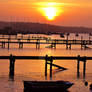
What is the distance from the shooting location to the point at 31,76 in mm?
35938

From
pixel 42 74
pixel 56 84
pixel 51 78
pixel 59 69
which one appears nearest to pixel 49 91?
pixel 56 84

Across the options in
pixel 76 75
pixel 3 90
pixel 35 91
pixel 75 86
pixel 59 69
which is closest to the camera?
pixel 35 91

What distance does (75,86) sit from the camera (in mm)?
30547

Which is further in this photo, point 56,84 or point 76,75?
point 76,75

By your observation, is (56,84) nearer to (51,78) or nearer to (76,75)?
(51,78)

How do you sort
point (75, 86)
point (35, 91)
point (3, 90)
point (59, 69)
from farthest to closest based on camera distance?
point (59, 69)
point (75, 86)
point (3, 90)
point (35, 91)

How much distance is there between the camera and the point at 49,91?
26812 millimetres

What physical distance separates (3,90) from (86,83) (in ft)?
23.6

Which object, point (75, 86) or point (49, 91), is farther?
point (75, 86)

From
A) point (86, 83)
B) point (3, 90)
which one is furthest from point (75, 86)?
point (3, 90)

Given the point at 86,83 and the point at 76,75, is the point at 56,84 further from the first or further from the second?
the point at 76,75

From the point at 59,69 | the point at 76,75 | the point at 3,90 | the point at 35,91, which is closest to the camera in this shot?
the point at 35,91

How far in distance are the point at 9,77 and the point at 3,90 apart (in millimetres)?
6301

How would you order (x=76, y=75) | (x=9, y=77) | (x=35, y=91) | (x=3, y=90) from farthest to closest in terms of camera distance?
1. (x=76, y=75)
2. (x=9, y=77)
3. (x=3, y=90)
4. (x=35, y=91)
